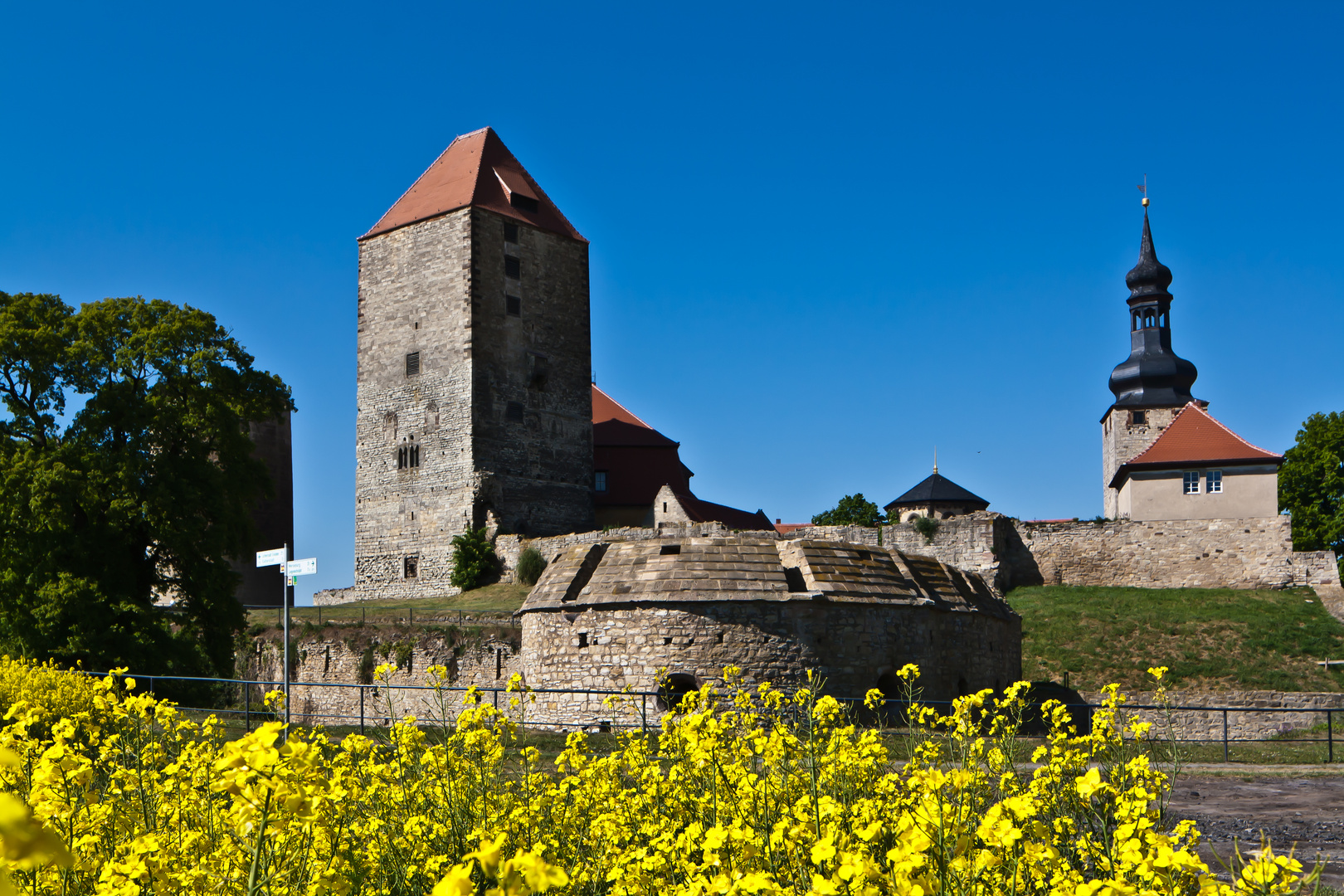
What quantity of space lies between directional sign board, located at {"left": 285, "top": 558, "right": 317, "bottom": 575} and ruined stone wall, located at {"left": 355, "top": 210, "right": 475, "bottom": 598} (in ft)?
86.5

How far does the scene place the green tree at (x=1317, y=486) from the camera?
4522 cm

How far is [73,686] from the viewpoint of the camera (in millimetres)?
13695

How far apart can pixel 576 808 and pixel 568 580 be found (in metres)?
13.2

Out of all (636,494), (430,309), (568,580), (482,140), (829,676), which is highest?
(482,140)

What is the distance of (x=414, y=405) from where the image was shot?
43.8 metres

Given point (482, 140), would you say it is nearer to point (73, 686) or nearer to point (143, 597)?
point (143, 597)

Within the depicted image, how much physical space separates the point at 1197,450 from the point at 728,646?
3057 centimetres

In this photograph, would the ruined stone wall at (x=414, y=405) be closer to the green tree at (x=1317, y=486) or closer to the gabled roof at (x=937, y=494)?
the gabled roof at (x=937, y=494)

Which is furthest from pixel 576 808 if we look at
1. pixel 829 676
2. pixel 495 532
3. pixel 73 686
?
pixel 495 532

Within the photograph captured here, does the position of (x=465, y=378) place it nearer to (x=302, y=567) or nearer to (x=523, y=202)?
(x=523, y=202)

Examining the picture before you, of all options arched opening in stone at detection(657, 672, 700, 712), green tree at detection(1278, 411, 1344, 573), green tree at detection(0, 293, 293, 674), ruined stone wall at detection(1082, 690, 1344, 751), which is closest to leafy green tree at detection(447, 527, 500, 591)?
green tree at detection(0, 293, 293, 674)

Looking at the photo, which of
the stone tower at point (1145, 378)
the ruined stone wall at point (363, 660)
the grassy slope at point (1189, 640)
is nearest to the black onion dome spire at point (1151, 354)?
the stone tower at point (1145, 378)

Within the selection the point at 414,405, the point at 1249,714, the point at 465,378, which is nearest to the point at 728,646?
the point at 1249,714

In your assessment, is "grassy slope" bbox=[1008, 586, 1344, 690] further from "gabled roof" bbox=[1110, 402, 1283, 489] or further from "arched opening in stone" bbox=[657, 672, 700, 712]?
"arched opening in stone" bbox=[657, 672, 700, 712]
